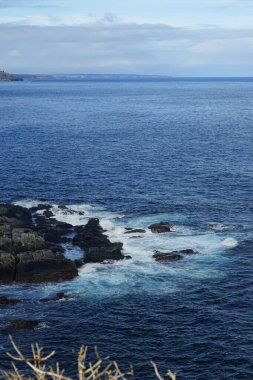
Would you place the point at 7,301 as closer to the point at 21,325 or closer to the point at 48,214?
the point at 21,325

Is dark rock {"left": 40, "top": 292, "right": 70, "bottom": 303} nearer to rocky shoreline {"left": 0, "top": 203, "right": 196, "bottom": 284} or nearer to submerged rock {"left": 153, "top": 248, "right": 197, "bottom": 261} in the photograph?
rocky shoreline {"left": 0, "top": 203, "right": 196, "bottom": 284}

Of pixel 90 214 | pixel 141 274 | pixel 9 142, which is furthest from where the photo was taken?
pixel 9 142

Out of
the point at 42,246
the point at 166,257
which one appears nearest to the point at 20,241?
the point at 42,246

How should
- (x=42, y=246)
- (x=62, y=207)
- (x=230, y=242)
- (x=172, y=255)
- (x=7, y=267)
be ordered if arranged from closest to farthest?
(x=7, y=267), (x=172, y=255), (x=42, y=246), (x=230, y=242), (x=62, y=207)

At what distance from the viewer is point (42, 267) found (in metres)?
65.8

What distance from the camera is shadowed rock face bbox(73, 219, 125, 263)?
70.4 metres

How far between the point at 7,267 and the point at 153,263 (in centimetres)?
1785

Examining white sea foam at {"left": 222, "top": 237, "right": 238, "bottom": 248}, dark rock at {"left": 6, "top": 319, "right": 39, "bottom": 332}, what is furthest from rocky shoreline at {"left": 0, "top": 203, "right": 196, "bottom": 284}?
dark rock at {"left": 6, "top": 319, "right": 39, "bottom": 332}

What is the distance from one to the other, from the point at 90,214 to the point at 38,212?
860cm

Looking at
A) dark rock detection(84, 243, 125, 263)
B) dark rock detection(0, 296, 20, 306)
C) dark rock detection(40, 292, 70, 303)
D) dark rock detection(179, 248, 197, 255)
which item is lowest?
dark rock detection(0, 296, 20, 306)

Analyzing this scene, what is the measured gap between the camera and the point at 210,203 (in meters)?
91.8

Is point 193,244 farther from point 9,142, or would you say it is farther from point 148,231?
point 9,142

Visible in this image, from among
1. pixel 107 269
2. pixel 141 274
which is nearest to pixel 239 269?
pixel 141 274

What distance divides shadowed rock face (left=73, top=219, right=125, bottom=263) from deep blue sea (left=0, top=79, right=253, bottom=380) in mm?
1805
